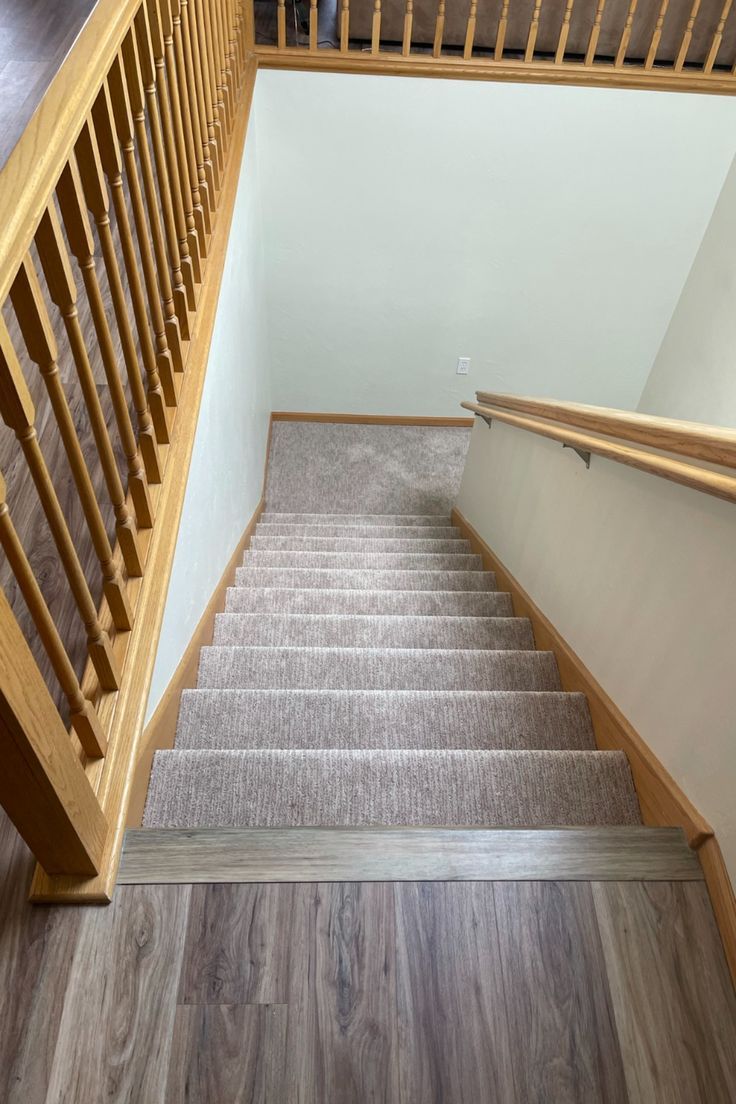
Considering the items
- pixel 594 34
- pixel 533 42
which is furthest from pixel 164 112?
pixel 594 34

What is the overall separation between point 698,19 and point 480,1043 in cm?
437

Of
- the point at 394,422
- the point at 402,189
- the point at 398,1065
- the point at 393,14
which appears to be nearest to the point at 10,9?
the point at 393,14

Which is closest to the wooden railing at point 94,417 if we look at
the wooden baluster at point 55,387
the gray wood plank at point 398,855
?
the wooden baluster at point 55,387

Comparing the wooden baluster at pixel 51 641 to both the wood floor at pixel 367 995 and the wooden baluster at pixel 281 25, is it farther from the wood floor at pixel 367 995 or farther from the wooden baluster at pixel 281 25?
the wooden baluster at pixel 281 25

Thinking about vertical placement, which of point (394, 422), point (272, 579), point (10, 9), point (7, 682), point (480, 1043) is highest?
point (10, 9)

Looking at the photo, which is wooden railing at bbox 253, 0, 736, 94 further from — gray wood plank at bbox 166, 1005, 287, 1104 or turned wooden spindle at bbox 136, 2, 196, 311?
gray wood plank at bbox 166, 1005, 287, 1104

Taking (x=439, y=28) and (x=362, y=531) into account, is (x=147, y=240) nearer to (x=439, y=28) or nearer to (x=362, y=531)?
(x=362, y=531)

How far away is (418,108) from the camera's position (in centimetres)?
359

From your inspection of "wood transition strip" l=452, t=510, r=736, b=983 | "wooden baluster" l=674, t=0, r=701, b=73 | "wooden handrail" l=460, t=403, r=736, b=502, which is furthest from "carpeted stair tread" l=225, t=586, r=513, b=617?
"wooden baluster" l=674, t=0, r=701, b=73

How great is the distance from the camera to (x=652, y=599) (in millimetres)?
1398

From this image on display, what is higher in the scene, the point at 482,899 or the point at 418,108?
the point at 418,108

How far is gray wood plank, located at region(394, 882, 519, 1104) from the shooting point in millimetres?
904

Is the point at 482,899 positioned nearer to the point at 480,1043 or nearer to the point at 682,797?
the point at 480,1043

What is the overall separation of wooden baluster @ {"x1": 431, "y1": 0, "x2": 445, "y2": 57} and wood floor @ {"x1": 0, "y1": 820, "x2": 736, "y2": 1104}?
377 cm
